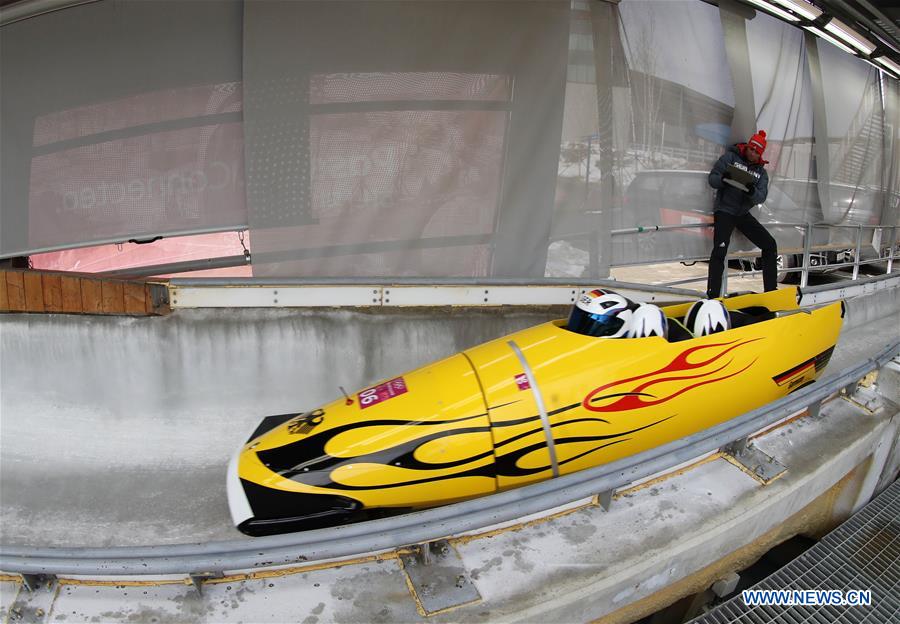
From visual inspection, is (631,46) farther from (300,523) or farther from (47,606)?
(47,606)

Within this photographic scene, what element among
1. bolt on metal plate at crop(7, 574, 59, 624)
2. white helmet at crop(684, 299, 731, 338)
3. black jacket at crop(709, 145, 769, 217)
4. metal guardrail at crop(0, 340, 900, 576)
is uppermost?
black jacket at crop(709, 145, 769, 217)

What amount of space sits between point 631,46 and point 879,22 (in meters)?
2.59

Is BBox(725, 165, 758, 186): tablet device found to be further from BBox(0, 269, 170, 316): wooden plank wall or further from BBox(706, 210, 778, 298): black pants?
BBox(0, 269, 170, 316): wooden plank wall

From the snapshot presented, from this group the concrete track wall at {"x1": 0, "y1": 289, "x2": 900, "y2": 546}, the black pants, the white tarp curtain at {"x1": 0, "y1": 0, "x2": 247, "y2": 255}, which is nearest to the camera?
the concrete track wall at {"x1": 0, "y1": 289, "x2": 900, "y2": 546}

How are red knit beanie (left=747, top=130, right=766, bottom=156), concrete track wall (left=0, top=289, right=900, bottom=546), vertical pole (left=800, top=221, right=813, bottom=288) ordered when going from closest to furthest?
1. concrete track wall (left=0, top=289, right=900, bottom=546)
2. red knit beanie (left=747, top=130, right=766, bottom=156)
3. vertical pole (left=800, top=221, right=813, bottom=288)

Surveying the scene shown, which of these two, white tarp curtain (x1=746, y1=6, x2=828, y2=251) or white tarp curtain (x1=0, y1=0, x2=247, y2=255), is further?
white tarp curtain (x1=746, y1=6, x2=828, y2=251)

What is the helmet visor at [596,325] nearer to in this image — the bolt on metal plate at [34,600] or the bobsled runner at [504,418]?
the bobsled runner at [504,418]

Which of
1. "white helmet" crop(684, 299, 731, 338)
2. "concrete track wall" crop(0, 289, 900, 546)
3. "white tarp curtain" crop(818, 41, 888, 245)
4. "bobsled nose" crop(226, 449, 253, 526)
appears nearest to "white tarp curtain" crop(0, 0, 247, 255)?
"concrete track wall" crop(0, 289, 900, 546)

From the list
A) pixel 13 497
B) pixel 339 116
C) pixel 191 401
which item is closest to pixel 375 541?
pixel 191 401

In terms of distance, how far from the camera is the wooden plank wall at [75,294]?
10.5ft

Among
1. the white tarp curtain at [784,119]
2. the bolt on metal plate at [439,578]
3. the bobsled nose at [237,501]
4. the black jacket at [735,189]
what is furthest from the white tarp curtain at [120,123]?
the white tarp curtain at [784,119]

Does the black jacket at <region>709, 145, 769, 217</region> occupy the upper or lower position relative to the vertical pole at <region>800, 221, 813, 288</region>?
upper

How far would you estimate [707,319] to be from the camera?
9.54 feet

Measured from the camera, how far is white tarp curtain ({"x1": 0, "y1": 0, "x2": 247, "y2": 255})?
3037mm
